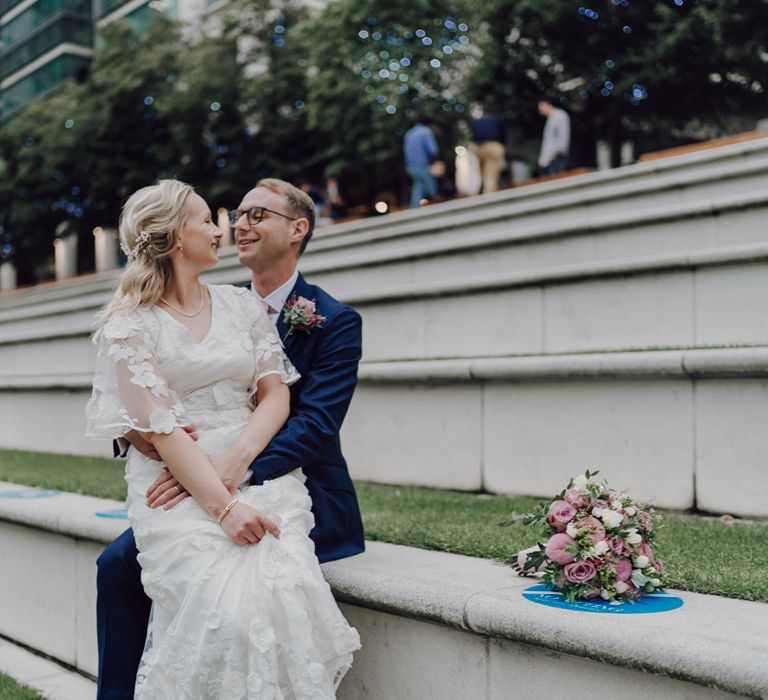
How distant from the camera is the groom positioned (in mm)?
3090

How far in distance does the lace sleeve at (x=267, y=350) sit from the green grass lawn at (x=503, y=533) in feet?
2.75

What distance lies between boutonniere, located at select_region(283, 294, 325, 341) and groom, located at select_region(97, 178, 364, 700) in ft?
0.05

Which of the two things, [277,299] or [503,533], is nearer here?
[277,299]

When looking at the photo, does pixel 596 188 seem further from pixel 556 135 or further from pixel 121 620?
pixel 121 620

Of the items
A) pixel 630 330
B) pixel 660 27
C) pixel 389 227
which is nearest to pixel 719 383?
pixel 630 330

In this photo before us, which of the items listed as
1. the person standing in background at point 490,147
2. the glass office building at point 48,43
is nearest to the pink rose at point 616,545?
the person standing in background at point 490,147

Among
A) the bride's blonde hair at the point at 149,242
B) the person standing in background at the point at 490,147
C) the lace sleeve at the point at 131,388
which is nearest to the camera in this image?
the lace sleeve at the point at 131,388

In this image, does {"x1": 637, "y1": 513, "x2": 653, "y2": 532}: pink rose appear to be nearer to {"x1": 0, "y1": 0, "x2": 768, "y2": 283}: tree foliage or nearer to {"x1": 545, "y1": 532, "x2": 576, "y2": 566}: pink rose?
{"x1": 545, "y1": 532, "x2": 576, "y2": 566}: pink rose

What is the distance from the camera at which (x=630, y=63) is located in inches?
706

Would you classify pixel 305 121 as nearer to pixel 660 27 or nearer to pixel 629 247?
pixel 660 27

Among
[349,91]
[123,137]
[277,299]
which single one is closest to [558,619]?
[277,299]

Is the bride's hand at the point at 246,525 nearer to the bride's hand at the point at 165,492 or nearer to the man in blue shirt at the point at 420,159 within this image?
the bride's hand at the point at 165,492

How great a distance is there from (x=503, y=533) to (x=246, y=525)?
1223mm

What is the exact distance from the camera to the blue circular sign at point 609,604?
8.37ft
